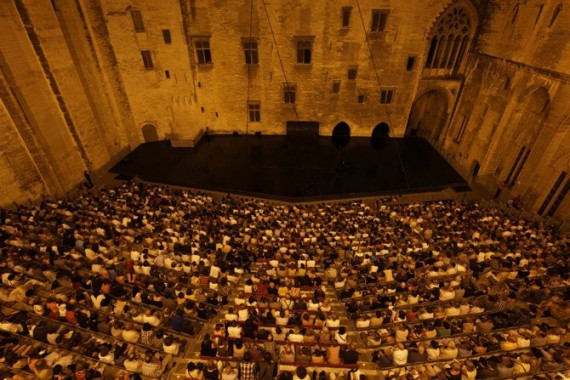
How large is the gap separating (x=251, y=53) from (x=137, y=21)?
8.73m

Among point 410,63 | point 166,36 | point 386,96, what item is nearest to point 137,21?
point 166,36

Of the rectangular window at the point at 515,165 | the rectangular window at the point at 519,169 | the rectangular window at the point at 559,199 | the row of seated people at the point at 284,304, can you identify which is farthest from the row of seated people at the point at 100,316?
the rectangular window at the point at 515,165

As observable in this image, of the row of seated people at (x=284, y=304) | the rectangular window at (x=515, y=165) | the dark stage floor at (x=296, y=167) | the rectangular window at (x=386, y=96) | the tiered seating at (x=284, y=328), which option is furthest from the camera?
the rectangular window at (x=386, y=96)

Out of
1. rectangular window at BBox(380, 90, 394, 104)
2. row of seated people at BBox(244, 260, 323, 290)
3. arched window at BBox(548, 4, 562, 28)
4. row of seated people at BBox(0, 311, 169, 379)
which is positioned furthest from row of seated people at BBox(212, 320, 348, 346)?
rectangular window at BBox(380, 90, 394, 104)

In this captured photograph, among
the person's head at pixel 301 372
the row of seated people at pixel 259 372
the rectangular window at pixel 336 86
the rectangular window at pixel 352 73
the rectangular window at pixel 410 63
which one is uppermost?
the rectangular window at pixel 410 63

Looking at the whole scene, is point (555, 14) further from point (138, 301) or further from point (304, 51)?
point (138, 301)

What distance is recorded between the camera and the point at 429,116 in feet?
99.9

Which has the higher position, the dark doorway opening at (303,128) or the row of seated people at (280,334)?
the row of seated people at (280,334)

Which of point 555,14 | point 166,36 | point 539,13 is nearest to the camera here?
point 555,14

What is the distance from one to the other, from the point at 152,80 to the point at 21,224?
50.1ft

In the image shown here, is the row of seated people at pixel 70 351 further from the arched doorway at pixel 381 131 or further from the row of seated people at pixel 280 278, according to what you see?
the arched doorway at pixel 381 131

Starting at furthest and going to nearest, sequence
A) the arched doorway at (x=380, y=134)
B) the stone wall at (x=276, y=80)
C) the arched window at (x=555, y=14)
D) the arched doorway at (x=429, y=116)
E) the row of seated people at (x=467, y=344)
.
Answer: the arched doorway at (x=380, y=134)
the arched doorway at (x=429, y=116)
the stone wall at (x=276, y=80)
the arched window at (x=555, y=14)
the row of seated people at (x=467, y=344)

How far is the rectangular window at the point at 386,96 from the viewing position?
27859mm

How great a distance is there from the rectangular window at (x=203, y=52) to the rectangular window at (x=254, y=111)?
5008mm
